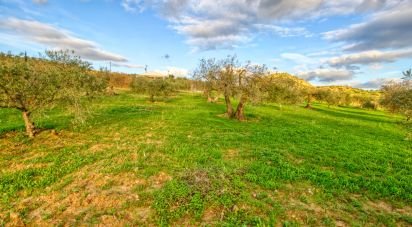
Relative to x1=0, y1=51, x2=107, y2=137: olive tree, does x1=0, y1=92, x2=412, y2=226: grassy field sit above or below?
below

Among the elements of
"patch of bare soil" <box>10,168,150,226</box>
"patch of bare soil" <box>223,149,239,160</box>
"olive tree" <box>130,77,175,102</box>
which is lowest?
"patch of bare soil" <box>10,168,150,226</box>

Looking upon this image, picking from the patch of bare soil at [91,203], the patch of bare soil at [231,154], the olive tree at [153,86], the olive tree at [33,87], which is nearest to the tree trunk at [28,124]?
the olive tree at [33,87]

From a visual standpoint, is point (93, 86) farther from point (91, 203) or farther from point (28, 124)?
point (91, 203)

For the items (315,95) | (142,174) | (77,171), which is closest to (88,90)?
(77,171)

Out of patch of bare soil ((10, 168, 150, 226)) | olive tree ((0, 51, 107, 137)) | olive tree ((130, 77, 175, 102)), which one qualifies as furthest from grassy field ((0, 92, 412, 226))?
olive tree ((130, 77, 175, 102))

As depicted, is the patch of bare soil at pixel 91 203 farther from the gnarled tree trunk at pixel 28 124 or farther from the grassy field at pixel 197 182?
the gnarled tree trunk at pixel 28 124

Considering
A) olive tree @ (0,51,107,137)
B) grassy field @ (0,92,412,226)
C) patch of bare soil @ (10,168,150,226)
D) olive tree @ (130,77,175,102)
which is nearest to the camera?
patch of bare soil @ (10,168,150,226)

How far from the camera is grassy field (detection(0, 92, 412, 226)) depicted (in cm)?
913

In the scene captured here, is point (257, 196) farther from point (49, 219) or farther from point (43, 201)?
point (43, 201)

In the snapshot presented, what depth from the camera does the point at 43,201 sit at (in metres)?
10.1

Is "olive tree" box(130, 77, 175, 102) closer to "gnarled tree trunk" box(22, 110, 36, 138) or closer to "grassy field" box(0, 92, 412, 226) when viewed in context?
"grassy field" box(0, 92, 412, 226)

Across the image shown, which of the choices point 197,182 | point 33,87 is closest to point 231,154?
point 197,182

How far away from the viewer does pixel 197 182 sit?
11312 millimetres

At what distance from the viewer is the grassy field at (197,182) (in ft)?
30.0
